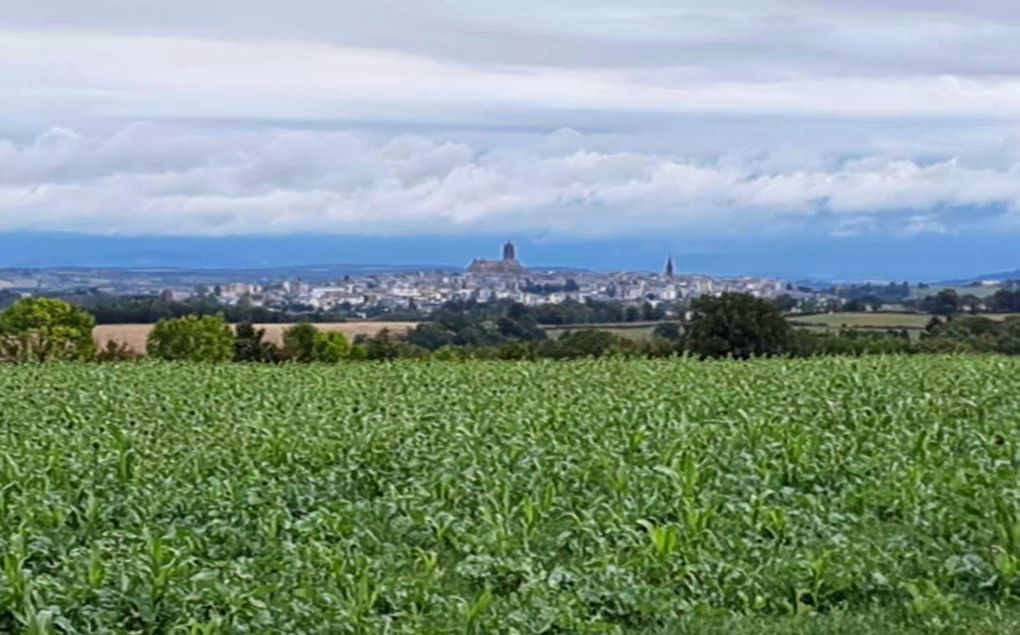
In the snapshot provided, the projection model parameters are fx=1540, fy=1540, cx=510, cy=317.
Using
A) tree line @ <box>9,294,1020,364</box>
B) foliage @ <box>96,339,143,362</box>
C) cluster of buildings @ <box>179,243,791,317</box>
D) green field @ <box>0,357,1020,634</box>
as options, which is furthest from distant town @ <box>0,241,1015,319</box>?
green field @ <box>0,357,1020,634</box>

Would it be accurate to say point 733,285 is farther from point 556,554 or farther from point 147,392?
point 556,554

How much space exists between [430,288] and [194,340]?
159 feet

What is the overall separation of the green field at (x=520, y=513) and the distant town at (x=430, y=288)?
39.9m

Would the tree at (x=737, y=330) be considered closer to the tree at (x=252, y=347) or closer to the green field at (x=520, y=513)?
the tree at (x=252, y=347)

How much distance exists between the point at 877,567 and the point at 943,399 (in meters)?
8.69

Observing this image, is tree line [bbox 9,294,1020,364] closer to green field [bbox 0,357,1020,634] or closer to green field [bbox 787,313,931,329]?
green field [bbox 787,313,931,329]

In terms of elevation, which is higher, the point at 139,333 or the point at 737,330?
the point at 737,330

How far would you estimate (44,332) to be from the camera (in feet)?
105

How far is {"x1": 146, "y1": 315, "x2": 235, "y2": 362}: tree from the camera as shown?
31594mm

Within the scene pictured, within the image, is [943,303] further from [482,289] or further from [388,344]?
[388,344]

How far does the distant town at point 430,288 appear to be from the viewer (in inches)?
2534

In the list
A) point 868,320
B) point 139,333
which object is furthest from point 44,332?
point 868,320

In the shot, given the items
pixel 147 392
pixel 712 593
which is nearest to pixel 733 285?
pixel 147 392

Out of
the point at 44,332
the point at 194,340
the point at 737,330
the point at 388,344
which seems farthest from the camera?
the point at 388,344
